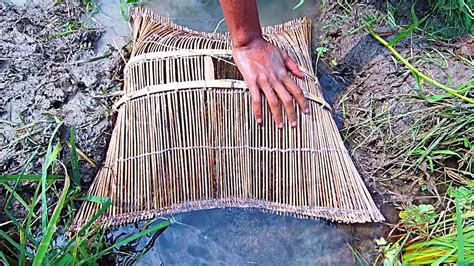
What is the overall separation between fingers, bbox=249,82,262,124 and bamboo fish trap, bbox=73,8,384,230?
0.03 metres

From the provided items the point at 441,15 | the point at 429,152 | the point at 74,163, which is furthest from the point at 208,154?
the point at 441,15

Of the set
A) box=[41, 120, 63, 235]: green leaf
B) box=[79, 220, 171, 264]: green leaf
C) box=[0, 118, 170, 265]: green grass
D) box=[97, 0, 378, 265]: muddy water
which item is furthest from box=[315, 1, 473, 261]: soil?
box=[41, 120, 63, 235]: green leaf

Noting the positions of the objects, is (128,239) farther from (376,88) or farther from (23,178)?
(376,88)

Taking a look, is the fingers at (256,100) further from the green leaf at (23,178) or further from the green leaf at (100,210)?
the green leaf at (23,178)

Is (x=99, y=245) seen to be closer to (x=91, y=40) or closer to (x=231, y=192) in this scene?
(x=231, y=192)

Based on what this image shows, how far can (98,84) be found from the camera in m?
2.10

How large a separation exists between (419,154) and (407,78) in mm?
333

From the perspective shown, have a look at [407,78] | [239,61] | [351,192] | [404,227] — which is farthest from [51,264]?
[407,78]

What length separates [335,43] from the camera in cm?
236

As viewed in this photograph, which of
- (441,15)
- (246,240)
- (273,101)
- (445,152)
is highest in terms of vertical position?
(441,15)

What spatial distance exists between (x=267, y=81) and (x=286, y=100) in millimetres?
95

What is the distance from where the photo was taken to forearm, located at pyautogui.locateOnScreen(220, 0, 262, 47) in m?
1.69

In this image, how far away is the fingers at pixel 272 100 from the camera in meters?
1.82

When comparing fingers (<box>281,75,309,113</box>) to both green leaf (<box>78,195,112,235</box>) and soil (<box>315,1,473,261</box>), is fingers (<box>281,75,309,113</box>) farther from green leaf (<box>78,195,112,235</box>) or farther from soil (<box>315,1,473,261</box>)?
green leaf (<box>78,195,112,235</box>)
